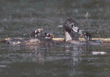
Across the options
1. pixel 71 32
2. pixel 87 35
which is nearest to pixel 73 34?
pixel 71 32

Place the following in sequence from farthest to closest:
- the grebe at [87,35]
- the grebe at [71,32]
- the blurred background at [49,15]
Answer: the blurred background at [49,15] < the grebe at [87,35] < the grebe at [71,32]

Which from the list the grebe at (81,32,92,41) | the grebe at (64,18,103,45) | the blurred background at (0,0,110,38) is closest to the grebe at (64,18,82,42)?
the grebe at (64,18,103,45)

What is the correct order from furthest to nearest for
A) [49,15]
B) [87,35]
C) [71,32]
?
[49,15]
[87,35]
[71,32]

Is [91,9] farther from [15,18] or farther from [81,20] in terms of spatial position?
[15,18]

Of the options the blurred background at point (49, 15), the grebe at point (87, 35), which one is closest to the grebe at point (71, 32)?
the grebe at point (87, 35)

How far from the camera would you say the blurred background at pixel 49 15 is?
14.0 meters

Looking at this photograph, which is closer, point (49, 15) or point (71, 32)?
point (71, 32)

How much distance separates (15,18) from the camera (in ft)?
46.9

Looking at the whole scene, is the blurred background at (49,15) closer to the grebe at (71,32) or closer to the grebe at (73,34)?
the grebe at (73,34)

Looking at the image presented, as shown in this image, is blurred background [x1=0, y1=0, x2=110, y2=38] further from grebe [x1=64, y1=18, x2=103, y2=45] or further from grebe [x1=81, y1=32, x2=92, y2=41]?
grebe [x1=64, y1=18, x2=103, y2=45]

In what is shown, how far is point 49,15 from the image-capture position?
1429 cm

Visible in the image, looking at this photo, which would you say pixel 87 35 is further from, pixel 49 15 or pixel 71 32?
pixel 49 15

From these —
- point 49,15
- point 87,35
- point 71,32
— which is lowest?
point 87,35

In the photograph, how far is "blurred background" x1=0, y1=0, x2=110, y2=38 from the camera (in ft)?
45.9
